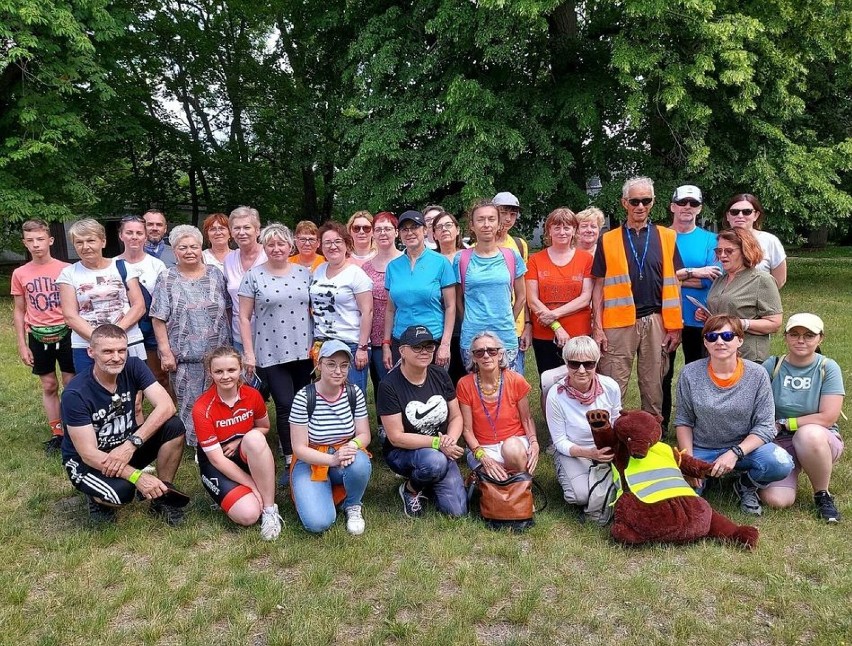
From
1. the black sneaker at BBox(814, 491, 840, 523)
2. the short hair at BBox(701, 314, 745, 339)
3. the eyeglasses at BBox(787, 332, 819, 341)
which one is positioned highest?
the short hair at BBox(701, 314, 745, 339)

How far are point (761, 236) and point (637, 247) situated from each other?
4.20 ft

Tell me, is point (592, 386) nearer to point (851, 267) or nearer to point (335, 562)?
point (335, 562)

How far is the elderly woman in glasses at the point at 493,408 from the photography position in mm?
4113

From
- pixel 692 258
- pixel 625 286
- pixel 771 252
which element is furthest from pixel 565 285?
pixel 771 252

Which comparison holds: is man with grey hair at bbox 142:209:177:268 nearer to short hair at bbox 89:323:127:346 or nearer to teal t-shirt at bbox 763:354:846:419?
short hair at bbox 89:323:127:346

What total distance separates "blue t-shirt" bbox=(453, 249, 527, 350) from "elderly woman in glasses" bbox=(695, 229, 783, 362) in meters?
1.58

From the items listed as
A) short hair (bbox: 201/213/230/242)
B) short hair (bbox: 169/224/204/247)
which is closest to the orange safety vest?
short hair (bbox: 169/224/204/247)

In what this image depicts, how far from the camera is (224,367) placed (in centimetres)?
392

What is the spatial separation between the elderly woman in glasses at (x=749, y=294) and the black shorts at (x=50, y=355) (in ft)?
17.5

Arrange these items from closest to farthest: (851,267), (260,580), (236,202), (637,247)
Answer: (260,580)
(637,247)
(851,267)
(236,202)

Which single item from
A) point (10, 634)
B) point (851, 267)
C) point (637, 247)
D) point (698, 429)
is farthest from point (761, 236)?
point (851, 267)

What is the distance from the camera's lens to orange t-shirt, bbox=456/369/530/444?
423 centimetres

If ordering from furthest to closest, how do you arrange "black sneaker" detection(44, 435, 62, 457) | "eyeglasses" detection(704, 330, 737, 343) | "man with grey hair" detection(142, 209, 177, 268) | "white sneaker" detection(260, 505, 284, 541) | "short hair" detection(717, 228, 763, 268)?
"man with grey hair" detection(142, 209, 177, 268) < "black sneaker" detection(44, 435, 62, 457) < "short hair" detection(717, 228, 763, 268) < "eyeglasses" detection(704, 330, 737, 343) < "white sneaker" detection(260, 505, 284, 541)

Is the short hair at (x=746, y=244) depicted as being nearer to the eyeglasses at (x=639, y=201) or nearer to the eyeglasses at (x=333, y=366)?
the eyeglasses at (x=639, y=201)
